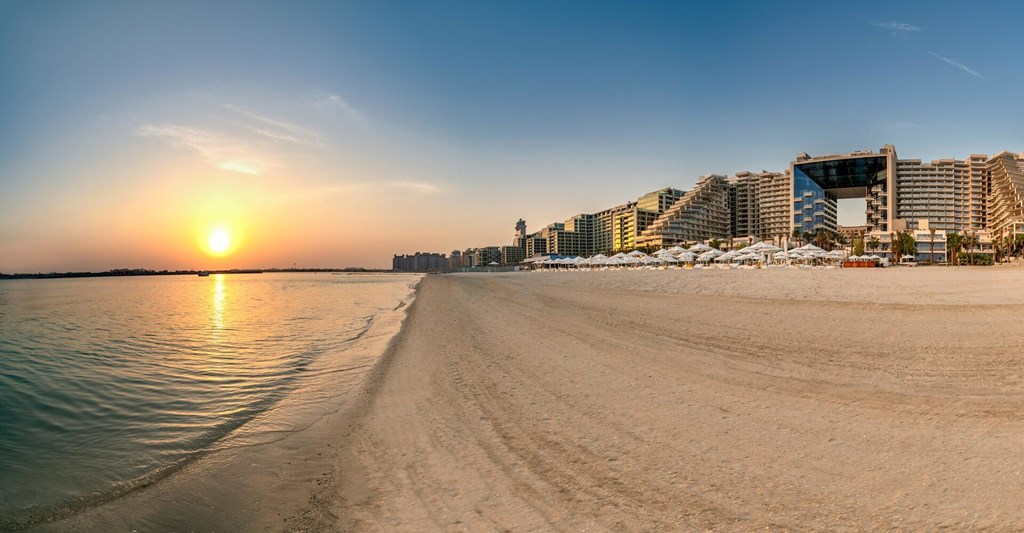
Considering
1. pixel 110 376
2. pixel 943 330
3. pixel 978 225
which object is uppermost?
pixel 978 225

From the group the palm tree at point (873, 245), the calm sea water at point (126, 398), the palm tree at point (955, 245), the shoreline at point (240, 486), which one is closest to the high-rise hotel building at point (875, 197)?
the palm tree at point (873, 245)

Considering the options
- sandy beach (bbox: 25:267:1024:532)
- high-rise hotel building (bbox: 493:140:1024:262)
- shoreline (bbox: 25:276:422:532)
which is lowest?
shoreline (bbox: 25:276:422:532)

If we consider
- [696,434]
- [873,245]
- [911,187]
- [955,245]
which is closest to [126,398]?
[696,434]

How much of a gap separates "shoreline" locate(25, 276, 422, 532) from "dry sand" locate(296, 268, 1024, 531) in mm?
317

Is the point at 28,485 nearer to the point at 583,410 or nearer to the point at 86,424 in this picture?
the point at 86,424

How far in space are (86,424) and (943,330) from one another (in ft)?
58.8

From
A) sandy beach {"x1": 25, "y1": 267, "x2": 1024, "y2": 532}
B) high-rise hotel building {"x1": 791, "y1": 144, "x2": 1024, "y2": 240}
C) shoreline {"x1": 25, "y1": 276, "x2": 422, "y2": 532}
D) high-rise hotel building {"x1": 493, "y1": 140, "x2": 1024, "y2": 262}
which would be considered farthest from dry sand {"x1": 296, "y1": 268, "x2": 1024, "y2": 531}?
high-rise hotel building {"x1": 791, "y1": 144, "x2": 1024, "y2": 240}

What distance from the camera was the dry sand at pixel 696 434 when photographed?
3564 millimetres

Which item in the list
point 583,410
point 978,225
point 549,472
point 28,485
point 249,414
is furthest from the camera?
point 978,225

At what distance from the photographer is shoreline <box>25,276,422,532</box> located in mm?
4160

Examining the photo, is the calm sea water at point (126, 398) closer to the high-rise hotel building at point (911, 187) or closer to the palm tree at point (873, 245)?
the palm tree at point (873, 245)

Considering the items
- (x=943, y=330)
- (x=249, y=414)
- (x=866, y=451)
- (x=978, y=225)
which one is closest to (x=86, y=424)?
(x=249, y=414)

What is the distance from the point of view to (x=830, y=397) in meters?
6.45

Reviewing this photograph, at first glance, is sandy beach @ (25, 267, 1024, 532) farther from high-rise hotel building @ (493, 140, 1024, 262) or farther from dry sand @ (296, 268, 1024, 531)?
high-rise hotel building @ (493, 140, 1024, 262)
